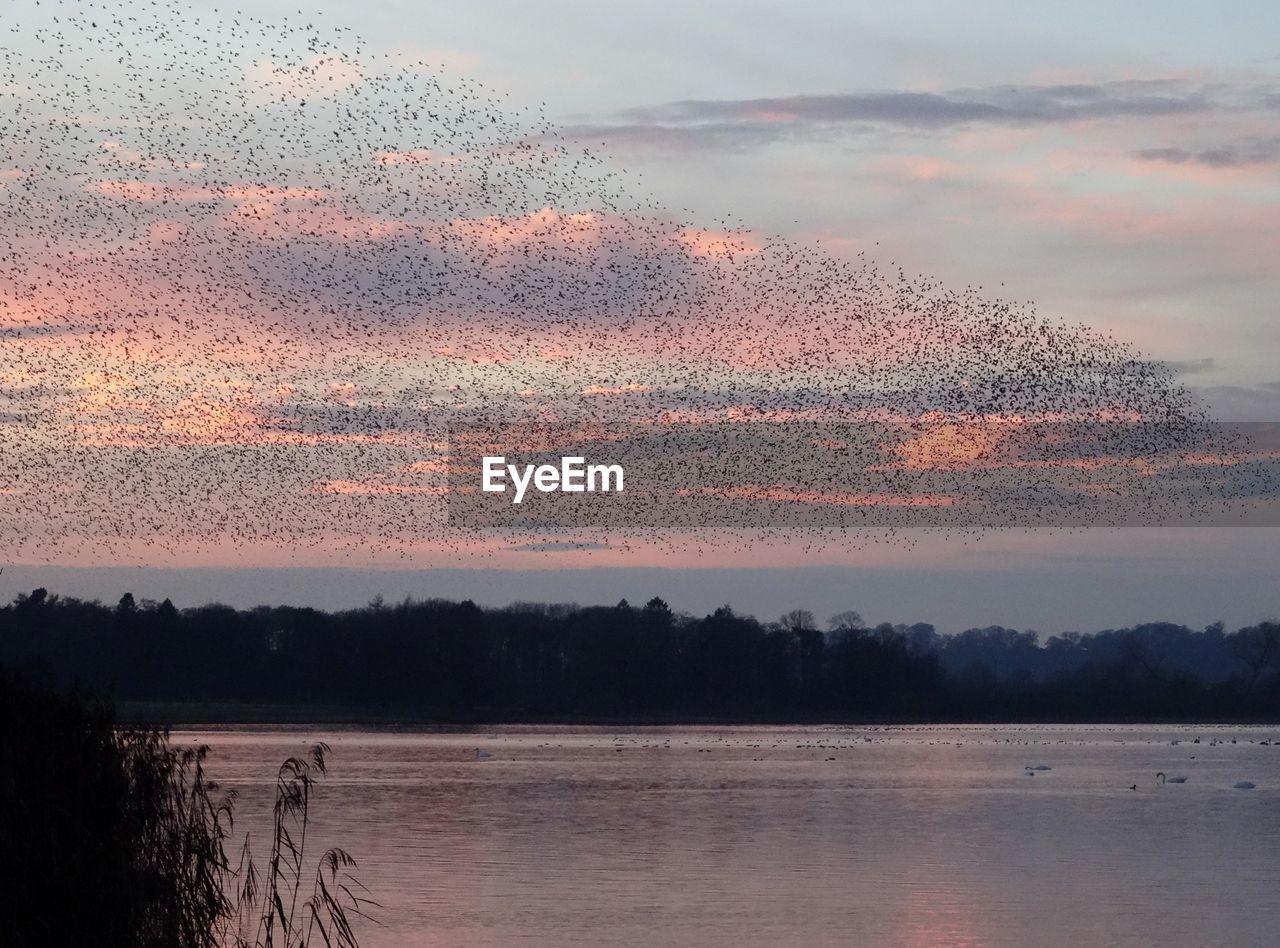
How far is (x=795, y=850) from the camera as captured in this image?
34531 millimetres

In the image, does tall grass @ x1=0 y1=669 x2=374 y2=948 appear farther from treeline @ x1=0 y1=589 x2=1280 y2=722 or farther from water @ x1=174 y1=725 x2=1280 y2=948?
treeline @ x1=0 y1=589 x2=1280 y2=722

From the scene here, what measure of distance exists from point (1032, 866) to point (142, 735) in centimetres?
2079

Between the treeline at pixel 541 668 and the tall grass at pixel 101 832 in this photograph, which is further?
the treeline at pixel 541 668

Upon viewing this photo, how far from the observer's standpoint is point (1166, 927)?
961 inches

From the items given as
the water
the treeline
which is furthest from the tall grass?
the treeline

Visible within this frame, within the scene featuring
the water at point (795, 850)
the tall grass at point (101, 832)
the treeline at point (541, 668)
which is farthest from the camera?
the treeline at point (541, 668)

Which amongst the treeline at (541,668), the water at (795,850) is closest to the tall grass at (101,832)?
the water at (795,850)

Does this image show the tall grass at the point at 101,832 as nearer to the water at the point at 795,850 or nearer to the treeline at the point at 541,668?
the water at the point at 795,850

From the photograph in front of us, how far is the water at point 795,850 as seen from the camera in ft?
79.4

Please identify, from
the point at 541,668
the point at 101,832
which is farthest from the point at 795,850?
the point at 541,668

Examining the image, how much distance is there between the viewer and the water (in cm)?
2420

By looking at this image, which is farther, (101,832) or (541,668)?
(541,668)

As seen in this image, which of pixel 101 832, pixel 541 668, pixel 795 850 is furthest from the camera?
pixel 541 668

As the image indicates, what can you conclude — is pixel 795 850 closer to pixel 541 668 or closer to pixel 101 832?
pixel 101 832
